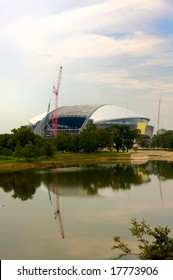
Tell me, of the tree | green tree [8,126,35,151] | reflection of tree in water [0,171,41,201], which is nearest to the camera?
reflection of tree in water [0,171,41,201]

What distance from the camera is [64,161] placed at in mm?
40938

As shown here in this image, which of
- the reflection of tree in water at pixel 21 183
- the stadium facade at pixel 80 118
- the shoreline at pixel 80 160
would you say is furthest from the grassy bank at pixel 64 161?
the stadium facade at pixel 80 118

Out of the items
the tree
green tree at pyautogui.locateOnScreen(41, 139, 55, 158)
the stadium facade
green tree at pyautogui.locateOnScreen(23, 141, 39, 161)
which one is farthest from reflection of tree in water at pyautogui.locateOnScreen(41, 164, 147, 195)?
the stadium facade

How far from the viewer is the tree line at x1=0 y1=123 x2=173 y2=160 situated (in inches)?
1405

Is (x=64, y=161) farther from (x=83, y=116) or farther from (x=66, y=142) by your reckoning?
(x=83, y=116)

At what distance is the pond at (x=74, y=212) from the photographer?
10789mm

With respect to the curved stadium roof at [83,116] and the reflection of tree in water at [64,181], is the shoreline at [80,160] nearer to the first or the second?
the reflection of tree in water at [64,181]

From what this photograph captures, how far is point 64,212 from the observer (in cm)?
1559

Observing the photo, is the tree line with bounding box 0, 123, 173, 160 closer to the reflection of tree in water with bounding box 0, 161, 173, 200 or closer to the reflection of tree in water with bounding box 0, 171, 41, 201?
the reflection of tree in water with bounding box 0, 171, 41, 201

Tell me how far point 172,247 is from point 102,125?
80.3m

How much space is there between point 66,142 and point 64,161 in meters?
7.72

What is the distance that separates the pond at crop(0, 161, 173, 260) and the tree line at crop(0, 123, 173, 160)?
8.51 metres

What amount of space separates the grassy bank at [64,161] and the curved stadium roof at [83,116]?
3750 cm
